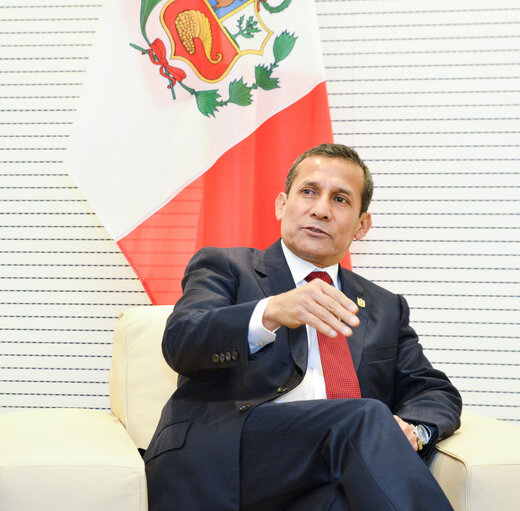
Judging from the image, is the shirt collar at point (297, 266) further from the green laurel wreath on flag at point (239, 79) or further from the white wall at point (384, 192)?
the white wall at point (384, 192)

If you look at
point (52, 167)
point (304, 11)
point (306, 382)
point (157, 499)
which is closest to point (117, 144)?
point (52, 167)

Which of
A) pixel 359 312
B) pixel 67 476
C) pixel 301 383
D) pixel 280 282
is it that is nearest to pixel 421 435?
pixel 301 383

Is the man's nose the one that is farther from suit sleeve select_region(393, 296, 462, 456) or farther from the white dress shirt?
suit sleeve select_region(393, 296, 462, 456)

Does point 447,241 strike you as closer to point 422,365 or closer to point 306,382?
point 422,365

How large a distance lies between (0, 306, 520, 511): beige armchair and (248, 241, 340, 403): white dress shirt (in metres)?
0.39

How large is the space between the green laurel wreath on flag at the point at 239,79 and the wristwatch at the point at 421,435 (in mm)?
1478

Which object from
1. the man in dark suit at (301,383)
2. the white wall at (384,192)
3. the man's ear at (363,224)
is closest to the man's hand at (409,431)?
the man in dark suit at (301,383)

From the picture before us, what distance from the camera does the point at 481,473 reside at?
5.86 feet

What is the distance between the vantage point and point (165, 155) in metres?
2.89

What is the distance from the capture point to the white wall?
3.21 metres

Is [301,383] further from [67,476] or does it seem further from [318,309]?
[67,476]

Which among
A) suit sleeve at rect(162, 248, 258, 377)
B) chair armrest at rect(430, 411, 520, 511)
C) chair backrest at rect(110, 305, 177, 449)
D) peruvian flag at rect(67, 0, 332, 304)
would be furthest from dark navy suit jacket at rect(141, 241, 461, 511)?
peruvian flag at rect(67, 0, 332, 304)

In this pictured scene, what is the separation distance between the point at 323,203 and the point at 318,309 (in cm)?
78

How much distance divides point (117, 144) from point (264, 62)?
0.67m
